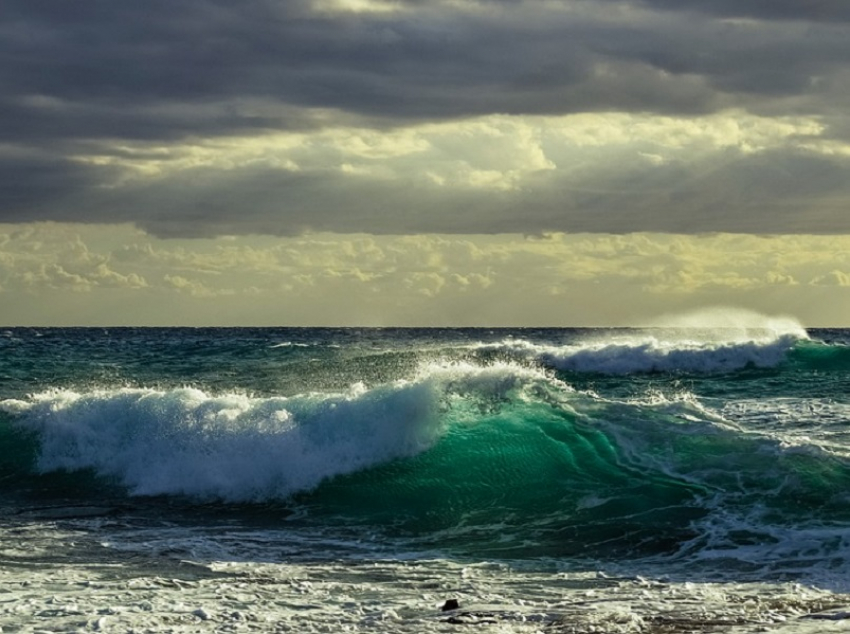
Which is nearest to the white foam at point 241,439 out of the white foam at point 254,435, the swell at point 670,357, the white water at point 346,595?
the white foam at point 254,435

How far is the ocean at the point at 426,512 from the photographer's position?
11406 mm

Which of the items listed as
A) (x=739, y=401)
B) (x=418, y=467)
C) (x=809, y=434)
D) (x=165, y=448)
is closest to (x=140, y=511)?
(x=165, y=448)

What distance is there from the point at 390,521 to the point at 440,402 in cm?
478

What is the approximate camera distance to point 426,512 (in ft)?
60.7

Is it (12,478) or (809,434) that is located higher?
(809,434)

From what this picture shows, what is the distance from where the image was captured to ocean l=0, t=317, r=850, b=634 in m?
11.4

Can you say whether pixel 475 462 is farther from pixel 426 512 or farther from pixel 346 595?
pixel 346 595

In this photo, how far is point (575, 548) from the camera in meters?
15.4

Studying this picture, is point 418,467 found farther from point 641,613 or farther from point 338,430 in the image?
point 641,613

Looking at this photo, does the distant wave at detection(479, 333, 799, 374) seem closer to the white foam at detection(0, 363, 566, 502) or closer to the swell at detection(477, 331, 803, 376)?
the swell at detection(477, 331, 803, 376)

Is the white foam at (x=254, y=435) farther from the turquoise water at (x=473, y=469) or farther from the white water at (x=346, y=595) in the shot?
the white water at (x=346, y=595)

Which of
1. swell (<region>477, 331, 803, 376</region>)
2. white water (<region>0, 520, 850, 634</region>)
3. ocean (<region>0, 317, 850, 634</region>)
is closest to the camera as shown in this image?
white water (<region>0, 520, 850, 634</region>)

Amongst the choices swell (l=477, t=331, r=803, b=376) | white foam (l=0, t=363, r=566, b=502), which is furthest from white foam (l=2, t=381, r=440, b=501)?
swell (l=477, t=331, r=803, b=376)

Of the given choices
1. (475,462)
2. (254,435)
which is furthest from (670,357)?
(254,435)
